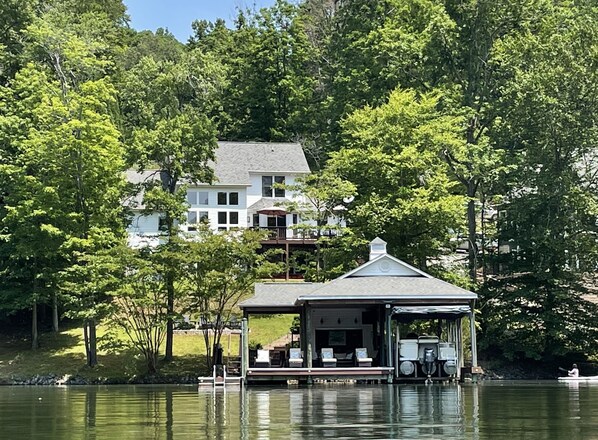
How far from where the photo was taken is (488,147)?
4944cm

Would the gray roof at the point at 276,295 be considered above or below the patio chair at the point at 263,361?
above

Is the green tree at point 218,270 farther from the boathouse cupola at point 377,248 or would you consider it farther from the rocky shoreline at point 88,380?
the boathouse cupola at point 377,248

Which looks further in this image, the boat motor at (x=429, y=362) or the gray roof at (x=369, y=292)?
the boat motor at (x=429, y=362)

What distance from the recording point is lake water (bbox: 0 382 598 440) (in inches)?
636

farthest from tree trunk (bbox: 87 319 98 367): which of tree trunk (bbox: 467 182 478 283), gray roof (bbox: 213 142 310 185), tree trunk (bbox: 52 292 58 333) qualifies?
tree trunk (bbox: 467 182 478 283)

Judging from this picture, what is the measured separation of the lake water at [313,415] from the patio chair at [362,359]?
4687mm

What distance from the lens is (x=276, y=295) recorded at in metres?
38.7

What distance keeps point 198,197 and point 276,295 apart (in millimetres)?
26202

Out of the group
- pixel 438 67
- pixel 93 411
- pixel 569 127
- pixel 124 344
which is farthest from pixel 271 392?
pixel 438 67

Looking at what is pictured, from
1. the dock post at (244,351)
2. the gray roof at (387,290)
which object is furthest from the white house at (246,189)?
the dock post at (244,351)

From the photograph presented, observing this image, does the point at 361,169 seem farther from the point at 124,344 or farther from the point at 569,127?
the point at 124,344

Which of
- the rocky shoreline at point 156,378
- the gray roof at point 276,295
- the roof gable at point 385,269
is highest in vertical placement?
the roof gable at point 385,269

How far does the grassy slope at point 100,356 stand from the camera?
4484cm

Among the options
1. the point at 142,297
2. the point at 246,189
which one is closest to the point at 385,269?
the point at 142,297
